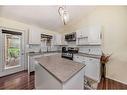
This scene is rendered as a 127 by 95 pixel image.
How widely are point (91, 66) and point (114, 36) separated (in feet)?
2.77

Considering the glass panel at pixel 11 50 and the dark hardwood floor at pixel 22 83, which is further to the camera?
the dark hardwood floor at pixel 22 83

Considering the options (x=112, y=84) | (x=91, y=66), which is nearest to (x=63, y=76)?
(x=91, y=66)

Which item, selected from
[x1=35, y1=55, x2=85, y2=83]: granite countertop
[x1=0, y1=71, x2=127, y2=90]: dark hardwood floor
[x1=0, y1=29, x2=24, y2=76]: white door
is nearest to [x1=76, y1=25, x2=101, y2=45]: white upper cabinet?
[x1=35, y1=55, x2=85, y2=83]: granite countertop

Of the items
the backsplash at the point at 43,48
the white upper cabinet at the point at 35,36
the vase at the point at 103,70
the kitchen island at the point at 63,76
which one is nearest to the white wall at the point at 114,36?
the vase at the point at 103,70

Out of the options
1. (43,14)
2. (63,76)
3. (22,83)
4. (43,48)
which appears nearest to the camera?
(63,76)

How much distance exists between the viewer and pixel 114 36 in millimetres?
2271

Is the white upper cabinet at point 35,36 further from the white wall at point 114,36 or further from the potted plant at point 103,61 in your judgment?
the potted plant at point 103,61

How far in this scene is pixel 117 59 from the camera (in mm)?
2354

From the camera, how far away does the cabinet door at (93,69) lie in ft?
6.85

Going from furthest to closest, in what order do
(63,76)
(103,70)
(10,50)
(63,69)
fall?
(103,70), (10,50), (63,69), (63,76)

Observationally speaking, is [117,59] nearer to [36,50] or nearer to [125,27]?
[125,27]

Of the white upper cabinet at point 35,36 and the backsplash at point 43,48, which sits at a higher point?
the white upper cabinet at point 35,36

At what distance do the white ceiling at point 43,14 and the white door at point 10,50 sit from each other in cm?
30

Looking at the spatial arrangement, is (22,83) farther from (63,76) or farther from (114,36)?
(114,36)
